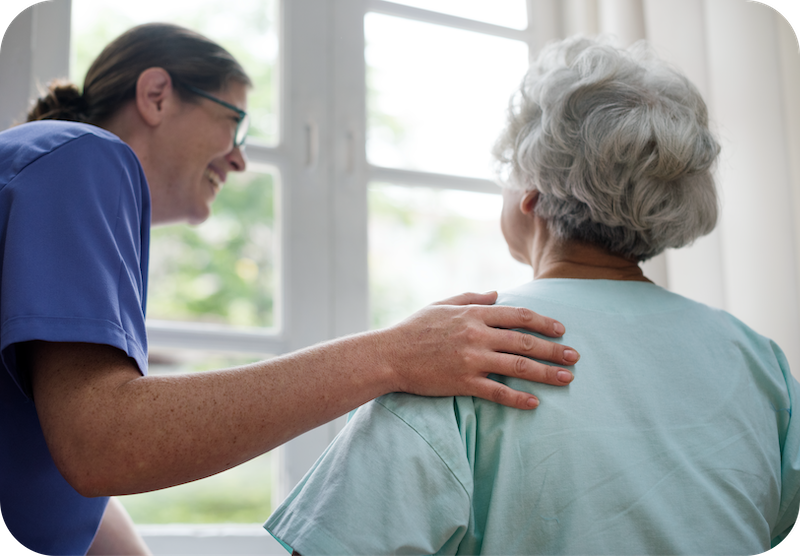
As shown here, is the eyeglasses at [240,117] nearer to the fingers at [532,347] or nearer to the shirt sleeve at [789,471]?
the fingers at [532,347]

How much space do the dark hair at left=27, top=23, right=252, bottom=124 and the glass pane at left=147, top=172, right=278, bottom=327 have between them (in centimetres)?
734

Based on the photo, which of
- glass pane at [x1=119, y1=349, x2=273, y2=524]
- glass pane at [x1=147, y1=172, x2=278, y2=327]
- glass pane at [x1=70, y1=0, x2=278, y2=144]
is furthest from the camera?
glass pane at [x1=119, y1=349, x2=273, y2=524]

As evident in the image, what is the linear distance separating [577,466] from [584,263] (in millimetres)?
413

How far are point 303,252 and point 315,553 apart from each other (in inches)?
44.0

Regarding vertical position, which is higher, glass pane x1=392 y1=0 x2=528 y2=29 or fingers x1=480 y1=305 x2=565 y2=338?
glass pane x1=392 y1=0 x2=528 y2=29

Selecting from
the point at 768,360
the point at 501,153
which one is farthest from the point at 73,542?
the point at 768,360

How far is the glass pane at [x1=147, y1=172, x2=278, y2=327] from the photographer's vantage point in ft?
28.8

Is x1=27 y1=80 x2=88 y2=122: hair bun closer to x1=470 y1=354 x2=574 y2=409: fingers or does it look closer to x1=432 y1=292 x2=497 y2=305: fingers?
x1=432 y1=292 x2=497 y2=305: fingers

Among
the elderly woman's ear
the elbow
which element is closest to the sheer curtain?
the elderly woman's ear

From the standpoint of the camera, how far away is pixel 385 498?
91 cm

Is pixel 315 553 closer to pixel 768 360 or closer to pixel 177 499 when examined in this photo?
pixel 768 360

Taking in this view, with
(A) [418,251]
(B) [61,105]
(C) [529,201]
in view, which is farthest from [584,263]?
(A) [418,251]

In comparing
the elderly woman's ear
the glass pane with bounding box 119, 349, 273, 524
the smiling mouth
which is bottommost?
the glass pane with bounding box 119, 349, 273, 524

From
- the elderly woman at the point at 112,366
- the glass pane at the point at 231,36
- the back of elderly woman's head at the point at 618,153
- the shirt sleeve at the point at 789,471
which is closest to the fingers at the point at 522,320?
the elderly woman at the point at 112,366
